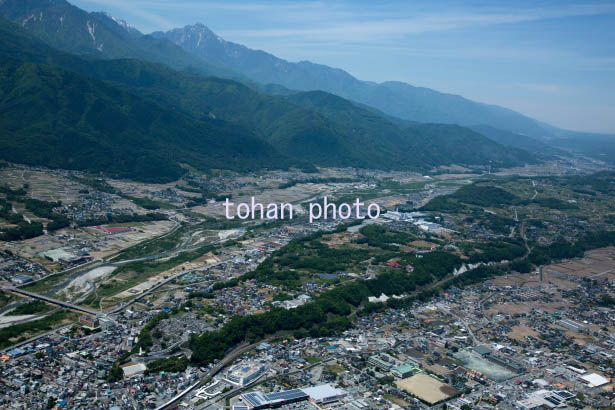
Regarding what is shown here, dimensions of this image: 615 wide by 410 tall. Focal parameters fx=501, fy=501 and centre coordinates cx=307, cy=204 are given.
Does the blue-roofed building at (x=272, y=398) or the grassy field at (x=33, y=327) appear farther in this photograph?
the grassy field at (x=33, y=327)

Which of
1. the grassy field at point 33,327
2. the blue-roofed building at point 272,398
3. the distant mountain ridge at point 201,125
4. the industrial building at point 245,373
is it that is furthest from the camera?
the distant mountain ridge at point 201,125

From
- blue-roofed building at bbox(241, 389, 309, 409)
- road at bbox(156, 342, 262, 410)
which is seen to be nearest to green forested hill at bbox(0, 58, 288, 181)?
road at bbox(156, 342, 262, 410)

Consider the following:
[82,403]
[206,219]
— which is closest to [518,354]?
[82,403]

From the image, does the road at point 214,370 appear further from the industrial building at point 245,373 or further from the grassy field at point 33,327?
the grassy field at point 33,327

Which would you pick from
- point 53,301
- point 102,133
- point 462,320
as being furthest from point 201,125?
point 462,320

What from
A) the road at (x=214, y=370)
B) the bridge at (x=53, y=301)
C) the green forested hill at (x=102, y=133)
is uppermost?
the green forested hill at (x=102, y=133)

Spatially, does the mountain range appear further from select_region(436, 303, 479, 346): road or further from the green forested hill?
select_region(436, 303, 479, 346): road

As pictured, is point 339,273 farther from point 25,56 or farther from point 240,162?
point 25,56

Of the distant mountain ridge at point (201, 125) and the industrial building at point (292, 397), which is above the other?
the distant mountain ridge at point (201, 125)

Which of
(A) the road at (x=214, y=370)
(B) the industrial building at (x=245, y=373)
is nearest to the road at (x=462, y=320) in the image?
(A) the road at (x=214, y=370)

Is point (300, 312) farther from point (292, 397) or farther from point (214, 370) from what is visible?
point (292, 397)

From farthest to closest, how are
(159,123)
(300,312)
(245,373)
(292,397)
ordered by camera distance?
(159,123)
(300,312)
(245,373)
(292,397)
